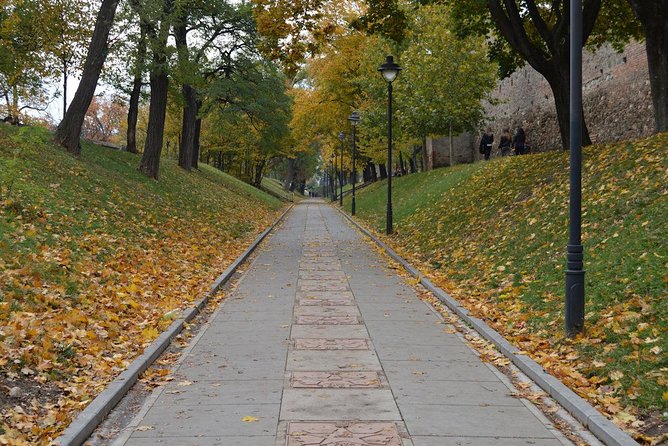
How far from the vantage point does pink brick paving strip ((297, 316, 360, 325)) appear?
9.35m

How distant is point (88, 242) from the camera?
11805mm

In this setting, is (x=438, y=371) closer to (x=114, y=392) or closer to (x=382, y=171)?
(x=114, y=392)

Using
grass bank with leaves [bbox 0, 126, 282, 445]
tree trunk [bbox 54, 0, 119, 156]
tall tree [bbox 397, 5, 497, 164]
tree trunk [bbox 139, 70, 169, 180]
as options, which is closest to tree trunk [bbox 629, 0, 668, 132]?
grass bank with leaves [bbox 0, 126, 282, 445]

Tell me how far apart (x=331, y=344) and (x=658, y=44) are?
38.8 ft

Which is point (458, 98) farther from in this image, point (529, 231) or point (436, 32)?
point (529, 231)

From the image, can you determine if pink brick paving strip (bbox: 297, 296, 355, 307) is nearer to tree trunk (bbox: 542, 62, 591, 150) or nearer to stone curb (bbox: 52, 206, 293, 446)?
stone curb (bbox: 52, 206, 293, 446)

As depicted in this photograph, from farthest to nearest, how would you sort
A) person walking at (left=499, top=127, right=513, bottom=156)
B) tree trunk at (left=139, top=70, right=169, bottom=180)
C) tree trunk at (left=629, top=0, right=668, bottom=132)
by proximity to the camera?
person walking at (left=499, top=127, right=513, bottom=156) < tree trunk at (left=139, top=70, right=169, bottom=180) < tree trunk at (left=629, top=0, right=668, bottom=132)

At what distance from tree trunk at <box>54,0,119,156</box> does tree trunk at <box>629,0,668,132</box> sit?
46.5ft

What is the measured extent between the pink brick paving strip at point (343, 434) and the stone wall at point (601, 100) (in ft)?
59.4

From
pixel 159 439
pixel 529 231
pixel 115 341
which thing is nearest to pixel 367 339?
pixel 115 341

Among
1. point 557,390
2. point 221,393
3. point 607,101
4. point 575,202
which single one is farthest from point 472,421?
point 607,101

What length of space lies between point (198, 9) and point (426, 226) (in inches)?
668

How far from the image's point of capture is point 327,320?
9555mm

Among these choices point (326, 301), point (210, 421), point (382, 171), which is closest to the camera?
point (210, 421)
